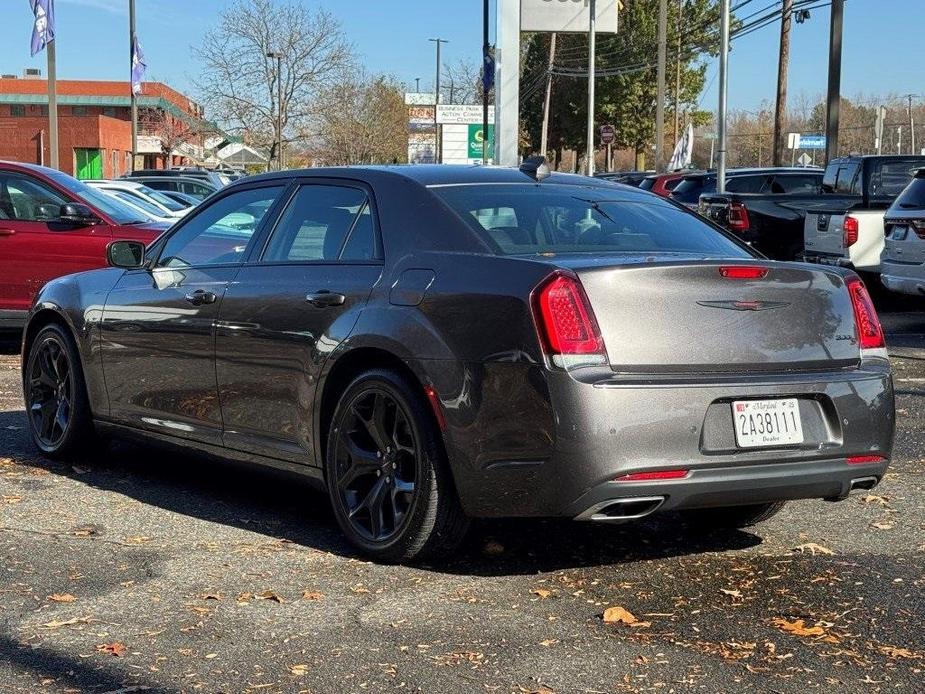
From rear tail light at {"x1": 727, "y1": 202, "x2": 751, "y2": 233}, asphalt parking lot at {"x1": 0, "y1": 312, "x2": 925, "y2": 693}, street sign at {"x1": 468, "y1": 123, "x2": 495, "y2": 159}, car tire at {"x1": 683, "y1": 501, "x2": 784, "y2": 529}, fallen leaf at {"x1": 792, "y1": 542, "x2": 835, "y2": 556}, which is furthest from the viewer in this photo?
street sign at {"x1": 468, "y1": 123, "x2": 495, "y2": 159}

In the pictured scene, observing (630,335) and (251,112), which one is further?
(251,112)

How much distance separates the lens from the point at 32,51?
3048 cm

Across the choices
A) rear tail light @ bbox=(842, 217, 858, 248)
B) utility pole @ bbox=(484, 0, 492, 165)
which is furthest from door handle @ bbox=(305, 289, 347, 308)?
utility pole @ bbox=(484, 0, 492, 165)

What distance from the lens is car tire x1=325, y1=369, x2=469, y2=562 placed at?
17.1ft

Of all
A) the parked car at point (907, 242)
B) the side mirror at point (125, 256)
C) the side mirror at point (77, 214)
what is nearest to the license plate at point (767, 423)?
the side mirror at point (125, 256)

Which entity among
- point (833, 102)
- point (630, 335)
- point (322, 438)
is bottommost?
point (322, 438)

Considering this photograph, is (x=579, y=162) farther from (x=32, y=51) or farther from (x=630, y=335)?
(x=630, y=335)

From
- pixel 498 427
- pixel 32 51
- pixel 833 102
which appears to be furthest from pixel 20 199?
pixel 833 102

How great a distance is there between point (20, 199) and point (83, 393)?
6338 millimetres

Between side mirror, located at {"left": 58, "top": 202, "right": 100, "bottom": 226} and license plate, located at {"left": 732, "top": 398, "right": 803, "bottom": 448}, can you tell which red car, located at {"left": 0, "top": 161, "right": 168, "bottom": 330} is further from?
license plate, located at {"left": 732, "top": 398, "right": 803, "bottom": 448}

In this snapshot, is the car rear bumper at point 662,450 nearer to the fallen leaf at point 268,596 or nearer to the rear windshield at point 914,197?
the fallen leaf at point 268,596

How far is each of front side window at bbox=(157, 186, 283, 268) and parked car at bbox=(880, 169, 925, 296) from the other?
938 centimetres

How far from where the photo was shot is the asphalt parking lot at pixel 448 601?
13.6ft

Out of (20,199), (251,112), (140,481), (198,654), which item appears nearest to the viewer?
(198,654)
